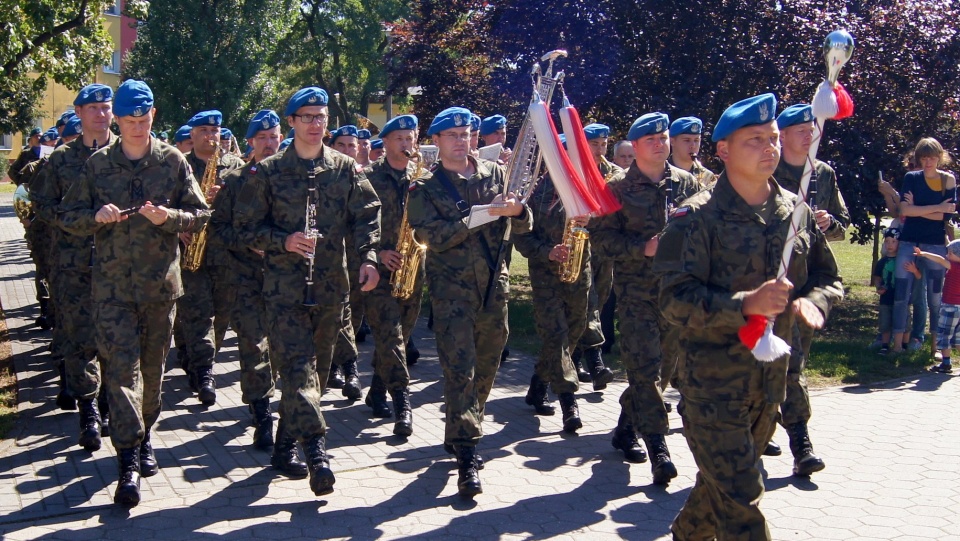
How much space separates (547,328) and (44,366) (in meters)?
5.44

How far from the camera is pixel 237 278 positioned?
7809 millimetres

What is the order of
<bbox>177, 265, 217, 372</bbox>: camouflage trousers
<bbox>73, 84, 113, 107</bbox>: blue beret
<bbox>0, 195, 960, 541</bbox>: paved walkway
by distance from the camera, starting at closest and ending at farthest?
<bbox>0, 195, 960, 541</bbox>: paved walkway, <bbox>73, 84, 113, 107</bbox>: blue beret, <bbox>177, 265, 217, 372</bbox>: camouflage trousers

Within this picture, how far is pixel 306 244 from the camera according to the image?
20.6 ft

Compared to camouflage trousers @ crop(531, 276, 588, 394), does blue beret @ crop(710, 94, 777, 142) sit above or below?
above

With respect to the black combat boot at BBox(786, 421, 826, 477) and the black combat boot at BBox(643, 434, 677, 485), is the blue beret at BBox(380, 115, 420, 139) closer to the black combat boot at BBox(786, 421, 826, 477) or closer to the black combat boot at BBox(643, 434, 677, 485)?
the black combat boot at BBox(643, 434, 677, 485)

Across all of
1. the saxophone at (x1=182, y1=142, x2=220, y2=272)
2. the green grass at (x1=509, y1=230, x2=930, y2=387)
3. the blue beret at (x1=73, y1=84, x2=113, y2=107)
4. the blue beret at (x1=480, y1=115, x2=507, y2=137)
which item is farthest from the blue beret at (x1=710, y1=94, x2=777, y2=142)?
the green grass at (x1=509, y1=230, x2=930, y2=387)

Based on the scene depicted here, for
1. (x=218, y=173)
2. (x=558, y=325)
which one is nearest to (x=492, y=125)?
(x=558, y=325)

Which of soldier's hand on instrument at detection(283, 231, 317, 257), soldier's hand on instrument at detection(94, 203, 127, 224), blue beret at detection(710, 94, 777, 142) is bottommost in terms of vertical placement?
soldier's hand on instrument at detection(283, 231, 317, 257)

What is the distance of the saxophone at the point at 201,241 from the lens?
8.85 meters

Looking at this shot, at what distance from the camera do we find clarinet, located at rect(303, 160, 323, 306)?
6465 millimetres

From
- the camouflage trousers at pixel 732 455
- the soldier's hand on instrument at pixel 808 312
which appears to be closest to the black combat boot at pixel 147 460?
the camouflage trousers at pixel 732 455

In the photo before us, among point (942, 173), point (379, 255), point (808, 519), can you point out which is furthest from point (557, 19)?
point (808, 519)

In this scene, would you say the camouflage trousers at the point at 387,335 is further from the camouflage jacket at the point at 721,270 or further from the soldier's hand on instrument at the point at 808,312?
the soldier's hand on instrument at the point at 808,312

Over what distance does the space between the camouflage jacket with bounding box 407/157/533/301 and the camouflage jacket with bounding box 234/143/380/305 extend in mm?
397
